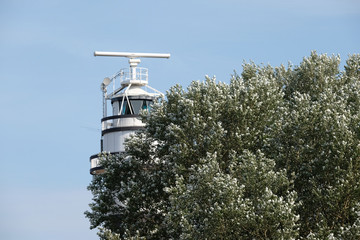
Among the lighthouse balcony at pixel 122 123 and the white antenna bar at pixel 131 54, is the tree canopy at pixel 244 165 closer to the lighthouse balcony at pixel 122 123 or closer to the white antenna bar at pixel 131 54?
the lighthouse balcony at pixel 122 123

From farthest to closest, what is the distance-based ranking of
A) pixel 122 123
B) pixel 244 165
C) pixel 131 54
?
pixel 131 54 → pixel 122 123 → pixel 244 165

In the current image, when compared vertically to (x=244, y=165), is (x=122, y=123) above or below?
above

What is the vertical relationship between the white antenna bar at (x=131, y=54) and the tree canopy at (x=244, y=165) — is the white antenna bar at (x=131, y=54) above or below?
above

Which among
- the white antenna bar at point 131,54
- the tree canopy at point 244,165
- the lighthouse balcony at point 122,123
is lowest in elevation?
the tree canopy at point 244,165

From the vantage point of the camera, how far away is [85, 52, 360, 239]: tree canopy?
33156 mm

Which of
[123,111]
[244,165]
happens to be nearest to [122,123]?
[123,111]

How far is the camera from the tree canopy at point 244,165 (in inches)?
1305

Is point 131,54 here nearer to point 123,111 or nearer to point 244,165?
point 123,111

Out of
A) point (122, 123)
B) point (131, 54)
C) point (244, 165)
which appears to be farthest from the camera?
point (131, 54)

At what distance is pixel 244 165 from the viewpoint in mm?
34062

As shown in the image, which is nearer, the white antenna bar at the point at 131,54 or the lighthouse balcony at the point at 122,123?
the lighthouse balcony at the point at 122,123

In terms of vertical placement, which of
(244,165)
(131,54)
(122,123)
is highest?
(131,54)

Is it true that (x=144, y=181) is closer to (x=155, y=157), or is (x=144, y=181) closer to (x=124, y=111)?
(x=155, y=157)

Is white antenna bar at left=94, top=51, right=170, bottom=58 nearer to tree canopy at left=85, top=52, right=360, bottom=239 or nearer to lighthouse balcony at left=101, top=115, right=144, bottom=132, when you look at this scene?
lighthouse balcony at left=101, top=115, right=144, bottom=132
